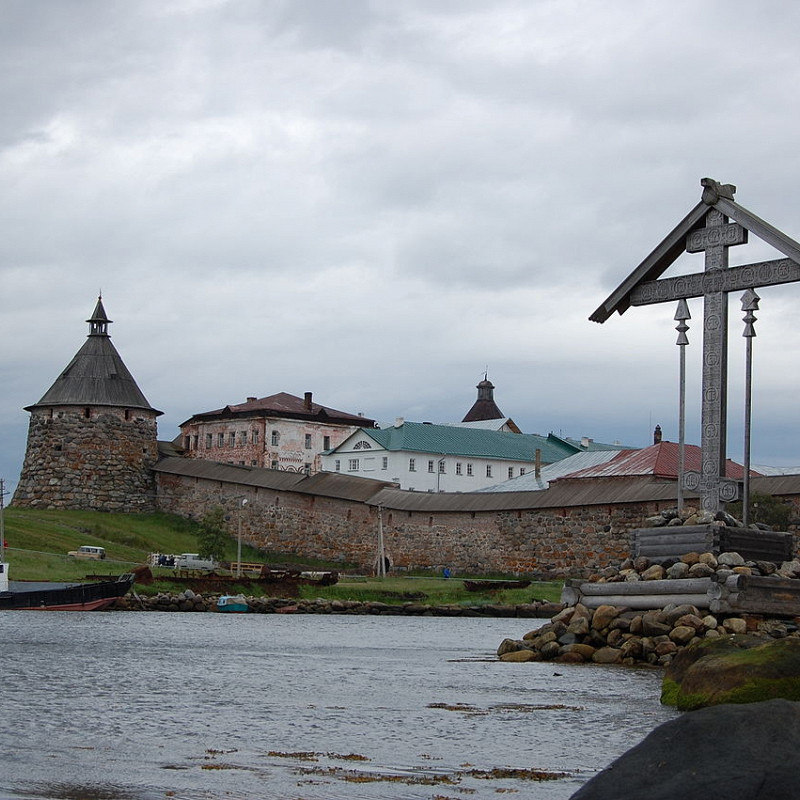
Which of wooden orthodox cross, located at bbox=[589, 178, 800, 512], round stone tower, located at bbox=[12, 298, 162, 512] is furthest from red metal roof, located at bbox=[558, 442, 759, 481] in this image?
wooden orthodox cross, located at bbox=[589, 178, 800, 512]

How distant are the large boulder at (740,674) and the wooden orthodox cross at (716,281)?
16.2 feet

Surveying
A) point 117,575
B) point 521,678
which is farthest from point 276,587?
point 521,678

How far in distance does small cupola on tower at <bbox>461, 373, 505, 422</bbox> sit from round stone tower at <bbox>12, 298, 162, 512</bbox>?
44382 mm

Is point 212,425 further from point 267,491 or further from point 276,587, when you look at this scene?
point 276,587

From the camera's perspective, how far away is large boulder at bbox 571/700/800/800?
190 inches

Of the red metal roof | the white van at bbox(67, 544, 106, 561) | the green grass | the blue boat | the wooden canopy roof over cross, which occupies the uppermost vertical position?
the wooden canopy roof over cross

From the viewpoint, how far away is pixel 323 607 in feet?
118

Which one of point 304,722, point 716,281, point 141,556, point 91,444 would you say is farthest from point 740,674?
point 91,444

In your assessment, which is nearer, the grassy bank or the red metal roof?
the grassy bank

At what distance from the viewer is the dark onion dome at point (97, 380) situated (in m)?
54.4

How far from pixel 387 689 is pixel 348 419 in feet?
204

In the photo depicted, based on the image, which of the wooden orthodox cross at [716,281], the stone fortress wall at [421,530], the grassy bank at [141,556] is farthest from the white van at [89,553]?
the wooden orthodox cross at [716,281]

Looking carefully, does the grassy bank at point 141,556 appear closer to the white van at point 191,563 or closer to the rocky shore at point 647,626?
the white van at point 191,563

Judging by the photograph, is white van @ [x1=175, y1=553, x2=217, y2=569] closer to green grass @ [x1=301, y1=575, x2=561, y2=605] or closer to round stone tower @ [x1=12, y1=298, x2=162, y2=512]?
green grass @ [x1=301, y1=575, x2=561, y2=605]
